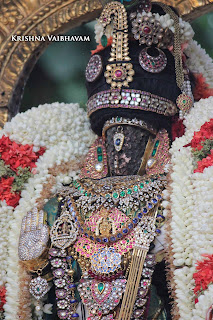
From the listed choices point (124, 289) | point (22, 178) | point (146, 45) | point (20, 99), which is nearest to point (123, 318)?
point (124, 289)

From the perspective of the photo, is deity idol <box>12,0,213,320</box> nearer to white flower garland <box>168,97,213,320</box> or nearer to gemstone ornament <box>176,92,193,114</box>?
gemstone ornament <box>176,92,193,114</box>

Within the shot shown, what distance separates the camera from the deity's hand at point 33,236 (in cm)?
485

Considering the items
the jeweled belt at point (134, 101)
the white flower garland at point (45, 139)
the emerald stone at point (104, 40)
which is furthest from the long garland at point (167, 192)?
the emerald stone at point (104, 40)

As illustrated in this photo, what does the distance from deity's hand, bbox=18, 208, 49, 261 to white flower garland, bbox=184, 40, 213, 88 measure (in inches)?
61.9

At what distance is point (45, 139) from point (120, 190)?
2.88ft

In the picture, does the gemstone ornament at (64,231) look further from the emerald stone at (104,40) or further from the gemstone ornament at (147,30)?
the gemstone ornament at (147,30)

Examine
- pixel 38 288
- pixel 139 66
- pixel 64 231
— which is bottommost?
pixel 38 288

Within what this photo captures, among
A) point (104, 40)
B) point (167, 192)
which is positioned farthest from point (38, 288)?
point (104, 40)

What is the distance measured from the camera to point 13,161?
5.26 metres

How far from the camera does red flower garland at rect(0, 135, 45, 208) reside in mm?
5211

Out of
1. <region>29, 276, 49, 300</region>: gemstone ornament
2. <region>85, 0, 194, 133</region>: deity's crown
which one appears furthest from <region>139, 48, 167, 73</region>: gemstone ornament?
<region>29, 276, 49, 300</region>: gemstone ornament

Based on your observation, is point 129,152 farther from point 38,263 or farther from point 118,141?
point 38,263

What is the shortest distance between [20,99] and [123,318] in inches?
97.0

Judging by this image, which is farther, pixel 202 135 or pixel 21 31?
pixel 21 31
